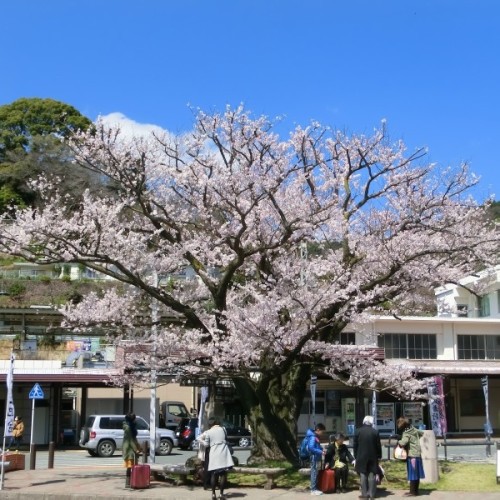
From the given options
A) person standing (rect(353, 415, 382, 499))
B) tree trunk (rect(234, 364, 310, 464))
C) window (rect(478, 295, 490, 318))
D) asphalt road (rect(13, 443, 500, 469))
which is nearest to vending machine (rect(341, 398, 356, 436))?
asphalt road (rect(13, 443, 500, 469))

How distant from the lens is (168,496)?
13.8 meters

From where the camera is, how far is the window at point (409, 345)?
130 ft

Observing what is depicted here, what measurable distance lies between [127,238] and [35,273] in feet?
139

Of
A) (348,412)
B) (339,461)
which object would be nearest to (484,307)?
(348,412)

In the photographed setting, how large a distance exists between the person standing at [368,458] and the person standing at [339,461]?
1296 millimetres

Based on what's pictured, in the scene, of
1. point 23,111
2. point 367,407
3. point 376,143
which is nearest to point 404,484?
point 376,143

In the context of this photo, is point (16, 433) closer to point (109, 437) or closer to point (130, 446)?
point (109, 437)

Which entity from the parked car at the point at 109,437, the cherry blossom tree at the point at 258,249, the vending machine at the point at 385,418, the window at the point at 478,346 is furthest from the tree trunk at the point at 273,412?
the window at the point at 478,346

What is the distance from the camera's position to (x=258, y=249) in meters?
15.4

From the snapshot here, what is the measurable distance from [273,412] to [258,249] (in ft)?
13.6

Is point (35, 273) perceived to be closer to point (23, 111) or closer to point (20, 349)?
point (23, 111)

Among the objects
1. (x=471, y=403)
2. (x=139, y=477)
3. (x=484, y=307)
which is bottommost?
(x=139, y=477)

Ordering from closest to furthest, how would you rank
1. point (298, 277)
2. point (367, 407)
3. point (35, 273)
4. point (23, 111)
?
point (298, 277) < point (367, 407) < point (35, 273) < point (23, 111)

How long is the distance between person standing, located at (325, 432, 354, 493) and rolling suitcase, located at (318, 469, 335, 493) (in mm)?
165
